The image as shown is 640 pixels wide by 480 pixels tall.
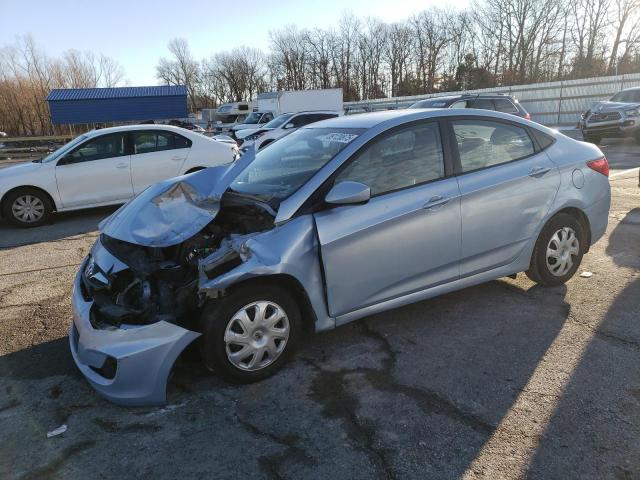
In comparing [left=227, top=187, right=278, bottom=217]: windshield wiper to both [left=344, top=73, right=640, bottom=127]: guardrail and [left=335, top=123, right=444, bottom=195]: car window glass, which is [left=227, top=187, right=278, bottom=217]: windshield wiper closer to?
[left=335, top=123, right=444, bottom=195]: car window glass

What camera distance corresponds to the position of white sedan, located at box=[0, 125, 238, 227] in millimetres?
7922

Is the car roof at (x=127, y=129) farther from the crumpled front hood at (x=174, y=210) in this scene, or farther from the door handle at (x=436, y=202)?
the door handle at (x=436, y=202)

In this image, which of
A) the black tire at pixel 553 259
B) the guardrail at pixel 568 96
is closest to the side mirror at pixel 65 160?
the black tire at pixel 553 259

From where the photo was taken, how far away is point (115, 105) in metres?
34.8

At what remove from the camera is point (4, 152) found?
90.4 ft

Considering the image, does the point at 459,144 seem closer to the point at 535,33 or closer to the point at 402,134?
the point at 402,134

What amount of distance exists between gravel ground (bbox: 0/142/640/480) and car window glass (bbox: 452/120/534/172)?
1.23 m

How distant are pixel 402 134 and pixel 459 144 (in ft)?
1.67

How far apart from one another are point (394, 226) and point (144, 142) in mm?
6493

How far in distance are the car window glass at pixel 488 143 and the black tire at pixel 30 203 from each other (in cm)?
704

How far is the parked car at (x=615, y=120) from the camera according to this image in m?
15.2

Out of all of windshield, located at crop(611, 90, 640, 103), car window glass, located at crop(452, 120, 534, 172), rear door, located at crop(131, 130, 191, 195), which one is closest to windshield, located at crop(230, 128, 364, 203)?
car window glass, located at crop(452, 120, 534, 172)

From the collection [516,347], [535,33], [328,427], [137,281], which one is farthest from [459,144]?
[535,33]

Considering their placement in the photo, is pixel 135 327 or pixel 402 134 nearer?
pixel 135 327
